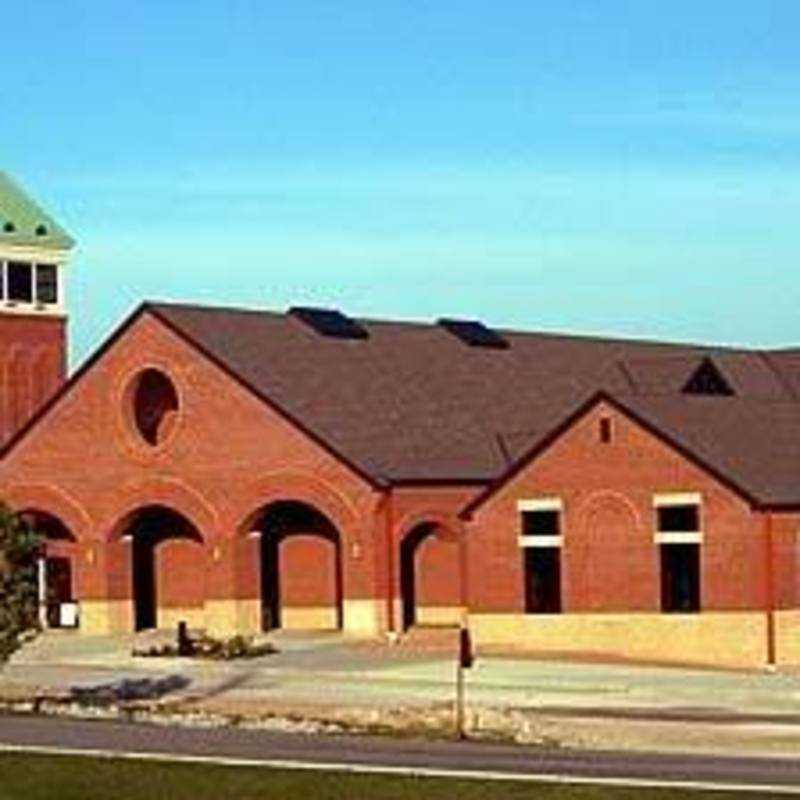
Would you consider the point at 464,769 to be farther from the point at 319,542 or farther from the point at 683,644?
the point at 319,542

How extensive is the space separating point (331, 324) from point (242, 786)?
40076 mm

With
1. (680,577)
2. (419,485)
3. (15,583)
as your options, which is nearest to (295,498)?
(419,485)

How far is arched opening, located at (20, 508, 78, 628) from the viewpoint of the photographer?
68.7m

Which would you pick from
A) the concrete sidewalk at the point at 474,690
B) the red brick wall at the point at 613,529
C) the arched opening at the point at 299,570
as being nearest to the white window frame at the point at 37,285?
the arched opening at the point at 299,570

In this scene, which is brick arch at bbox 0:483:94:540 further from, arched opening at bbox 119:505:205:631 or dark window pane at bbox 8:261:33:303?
dark window pane at bbox 8:261:33:303

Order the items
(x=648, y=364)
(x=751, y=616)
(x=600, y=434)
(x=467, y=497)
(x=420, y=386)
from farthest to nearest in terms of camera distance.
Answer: (x=648, y=364) → (x=420, y=386) → (x=467, y=497) → (x=600, y=434) → (x=751, y=616)

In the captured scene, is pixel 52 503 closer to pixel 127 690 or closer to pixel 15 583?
pixel 127 690

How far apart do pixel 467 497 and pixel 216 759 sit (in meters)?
30.2

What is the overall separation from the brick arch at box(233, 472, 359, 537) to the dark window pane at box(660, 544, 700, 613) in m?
10.7

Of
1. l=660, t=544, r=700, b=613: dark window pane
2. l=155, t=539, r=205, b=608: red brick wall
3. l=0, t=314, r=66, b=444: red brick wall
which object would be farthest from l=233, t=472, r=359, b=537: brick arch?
l=0, t=314, r=66, b=444: red brick wall

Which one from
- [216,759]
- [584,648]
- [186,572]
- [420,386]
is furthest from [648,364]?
[216,759]

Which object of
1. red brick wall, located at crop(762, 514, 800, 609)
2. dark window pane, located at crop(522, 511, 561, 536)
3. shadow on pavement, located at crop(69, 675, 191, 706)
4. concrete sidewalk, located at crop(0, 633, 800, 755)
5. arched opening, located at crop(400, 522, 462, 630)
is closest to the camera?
concrete sidewalk, located at crop(0, 633, 800, 755)

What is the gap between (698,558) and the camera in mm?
53219

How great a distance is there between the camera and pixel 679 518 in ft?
176
